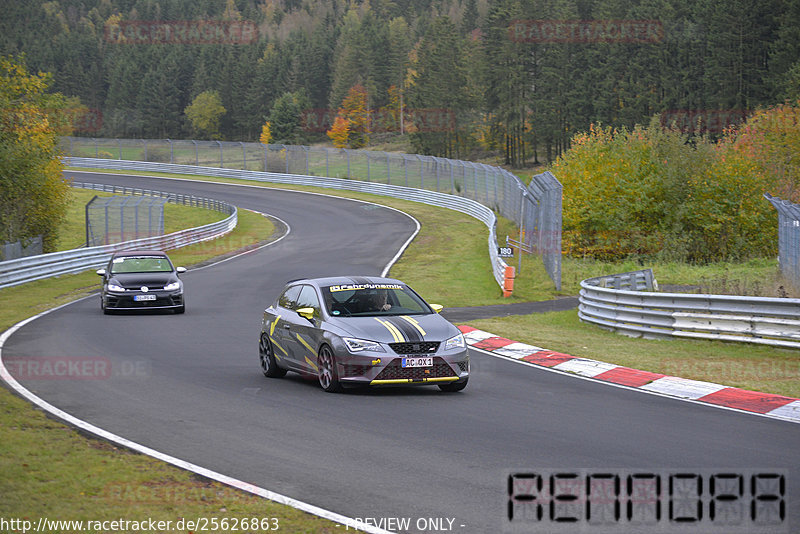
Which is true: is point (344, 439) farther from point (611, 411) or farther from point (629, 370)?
point (629, 370)

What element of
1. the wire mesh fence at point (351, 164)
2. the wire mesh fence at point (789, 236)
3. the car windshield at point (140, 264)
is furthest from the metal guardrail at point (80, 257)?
the wire mesh fence at point (789, 236)

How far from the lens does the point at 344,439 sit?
8922mm

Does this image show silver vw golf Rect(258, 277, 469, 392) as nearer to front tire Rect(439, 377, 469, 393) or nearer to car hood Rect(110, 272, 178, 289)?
front tire Rect(439, 377, 469, 393)

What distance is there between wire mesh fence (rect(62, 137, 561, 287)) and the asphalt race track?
17.7 meters

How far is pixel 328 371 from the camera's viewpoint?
38.7ft

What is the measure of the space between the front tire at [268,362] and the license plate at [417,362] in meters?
2.59

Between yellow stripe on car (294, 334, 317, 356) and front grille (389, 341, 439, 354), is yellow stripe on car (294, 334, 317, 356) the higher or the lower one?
the lower one

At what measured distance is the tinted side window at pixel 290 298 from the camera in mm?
13422

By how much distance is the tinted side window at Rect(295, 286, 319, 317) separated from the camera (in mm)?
12659

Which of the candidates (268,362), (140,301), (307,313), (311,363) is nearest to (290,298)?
(268,362)

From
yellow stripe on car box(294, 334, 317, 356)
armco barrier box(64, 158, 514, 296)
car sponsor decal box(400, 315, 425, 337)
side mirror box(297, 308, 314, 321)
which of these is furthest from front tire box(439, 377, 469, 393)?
armco barrier box(64, 158, 514, 296)

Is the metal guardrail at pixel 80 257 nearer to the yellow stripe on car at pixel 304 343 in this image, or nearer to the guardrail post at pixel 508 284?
the guardrail post at pixel 508 284

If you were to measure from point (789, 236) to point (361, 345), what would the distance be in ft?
64.6

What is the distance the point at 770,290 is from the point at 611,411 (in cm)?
1100
